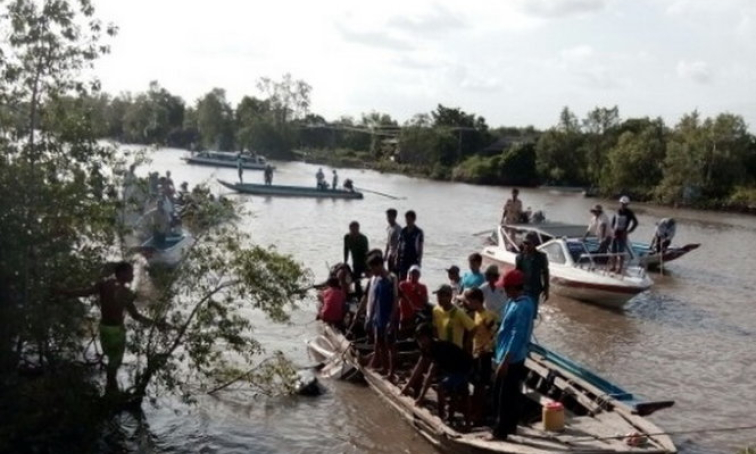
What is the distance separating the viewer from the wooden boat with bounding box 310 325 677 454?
8.05 m

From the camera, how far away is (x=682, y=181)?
5784 centimetres

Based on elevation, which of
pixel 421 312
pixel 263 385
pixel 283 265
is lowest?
pixel 263 385

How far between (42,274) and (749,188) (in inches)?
2281

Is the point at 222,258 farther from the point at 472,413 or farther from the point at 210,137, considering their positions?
the point at 210,137

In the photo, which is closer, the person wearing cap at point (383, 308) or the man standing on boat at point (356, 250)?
the person wearing cap at point (383, 308)

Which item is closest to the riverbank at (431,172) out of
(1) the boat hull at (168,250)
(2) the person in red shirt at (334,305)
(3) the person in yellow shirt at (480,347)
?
(1) the boat hull at (168,250)

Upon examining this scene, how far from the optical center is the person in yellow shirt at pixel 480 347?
8805 mm

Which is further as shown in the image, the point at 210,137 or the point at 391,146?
the point at 210,137

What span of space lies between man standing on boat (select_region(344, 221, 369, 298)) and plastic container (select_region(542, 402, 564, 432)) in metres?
6.33

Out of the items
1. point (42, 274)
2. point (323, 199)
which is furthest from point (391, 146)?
point (42, 274)

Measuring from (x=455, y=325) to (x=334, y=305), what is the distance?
16.4 feet

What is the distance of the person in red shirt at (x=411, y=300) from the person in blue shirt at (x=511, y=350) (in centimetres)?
337

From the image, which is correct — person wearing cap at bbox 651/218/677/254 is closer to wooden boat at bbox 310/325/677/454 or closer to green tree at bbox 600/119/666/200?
wooden boat at bbox 310/325/677/454

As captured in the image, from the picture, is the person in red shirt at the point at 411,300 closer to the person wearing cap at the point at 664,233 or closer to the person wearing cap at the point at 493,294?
the person wearing cap at the point at 493,294
